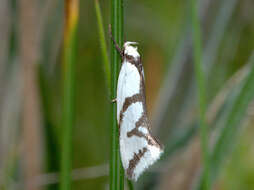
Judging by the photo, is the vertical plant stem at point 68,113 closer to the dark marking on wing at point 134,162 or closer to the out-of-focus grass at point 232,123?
the dark marking on wing at point 134,162

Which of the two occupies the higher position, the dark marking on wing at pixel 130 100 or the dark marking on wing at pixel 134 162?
the dark marking on wing at pixel 130 100

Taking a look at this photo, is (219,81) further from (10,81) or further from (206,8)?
(10,81)

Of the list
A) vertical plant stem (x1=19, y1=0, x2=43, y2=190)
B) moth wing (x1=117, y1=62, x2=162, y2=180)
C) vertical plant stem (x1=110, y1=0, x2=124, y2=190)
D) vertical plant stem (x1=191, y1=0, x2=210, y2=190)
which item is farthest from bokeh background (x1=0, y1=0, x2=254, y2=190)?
vertical plant stem (x1=110, y1=0, x2=124, y2=190)

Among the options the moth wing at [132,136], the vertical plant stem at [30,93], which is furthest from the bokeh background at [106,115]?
the moth wing at [132,136]

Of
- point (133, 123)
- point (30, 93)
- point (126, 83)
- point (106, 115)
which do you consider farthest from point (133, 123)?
point (106, 115)

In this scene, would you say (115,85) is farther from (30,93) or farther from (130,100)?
(30,93)

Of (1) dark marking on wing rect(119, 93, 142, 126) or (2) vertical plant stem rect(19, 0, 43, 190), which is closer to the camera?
(1) dark marking on wing rect(119, 93, 142, 126)

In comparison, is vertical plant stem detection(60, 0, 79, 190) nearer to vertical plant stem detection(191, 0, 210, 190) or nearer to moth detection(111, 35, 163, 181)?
moth detection(111, 35, 163, 181)
